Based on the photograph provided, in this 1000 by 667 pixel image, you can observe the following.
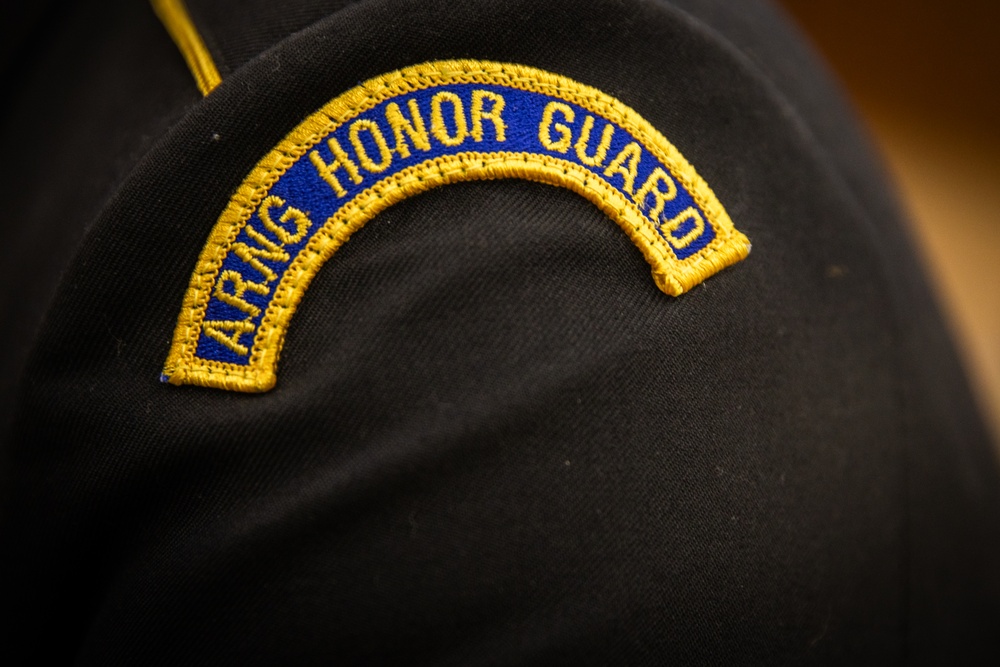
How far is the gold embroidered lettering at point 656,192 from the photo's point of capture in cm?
30

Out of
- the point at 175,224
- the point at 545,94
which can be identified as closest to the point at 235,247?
the point at 175,224

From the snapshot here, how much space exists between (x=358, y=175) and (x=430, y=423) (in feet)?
0.34

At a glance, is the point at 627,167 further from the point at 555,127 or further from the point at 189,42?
the point at 189,42

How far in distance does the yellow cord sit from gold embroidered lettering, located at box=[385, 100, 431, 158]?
Answer: 0.09 m

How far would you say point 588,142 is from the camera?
0.30 m

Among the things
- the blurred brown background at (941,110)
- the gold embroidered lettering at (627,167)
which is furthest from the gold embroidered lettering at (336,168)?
the blurred brown background at (941,110)

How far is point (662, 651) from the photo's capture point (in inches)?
12.2

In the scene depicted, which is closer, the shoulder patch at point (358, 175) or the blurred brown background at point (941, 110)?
the shoulder patch at point (358, 175)

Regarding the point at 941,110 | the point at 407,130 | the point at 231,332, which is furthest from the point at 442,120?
the point at 941,110

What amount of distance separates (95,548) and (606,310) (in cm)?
24

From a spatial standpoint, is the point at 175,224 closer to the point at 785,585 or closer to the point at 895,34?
the point at 785,585

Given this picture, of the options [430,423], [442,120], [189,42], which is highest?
[189,42]

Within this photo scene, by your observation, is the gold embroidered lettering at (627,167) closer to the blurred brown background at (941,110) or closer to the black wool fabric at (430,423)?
the black wool fabric at (430,423)

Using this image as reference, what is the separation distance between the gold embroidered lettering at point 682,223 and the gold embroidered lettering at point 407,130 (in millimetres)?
107
